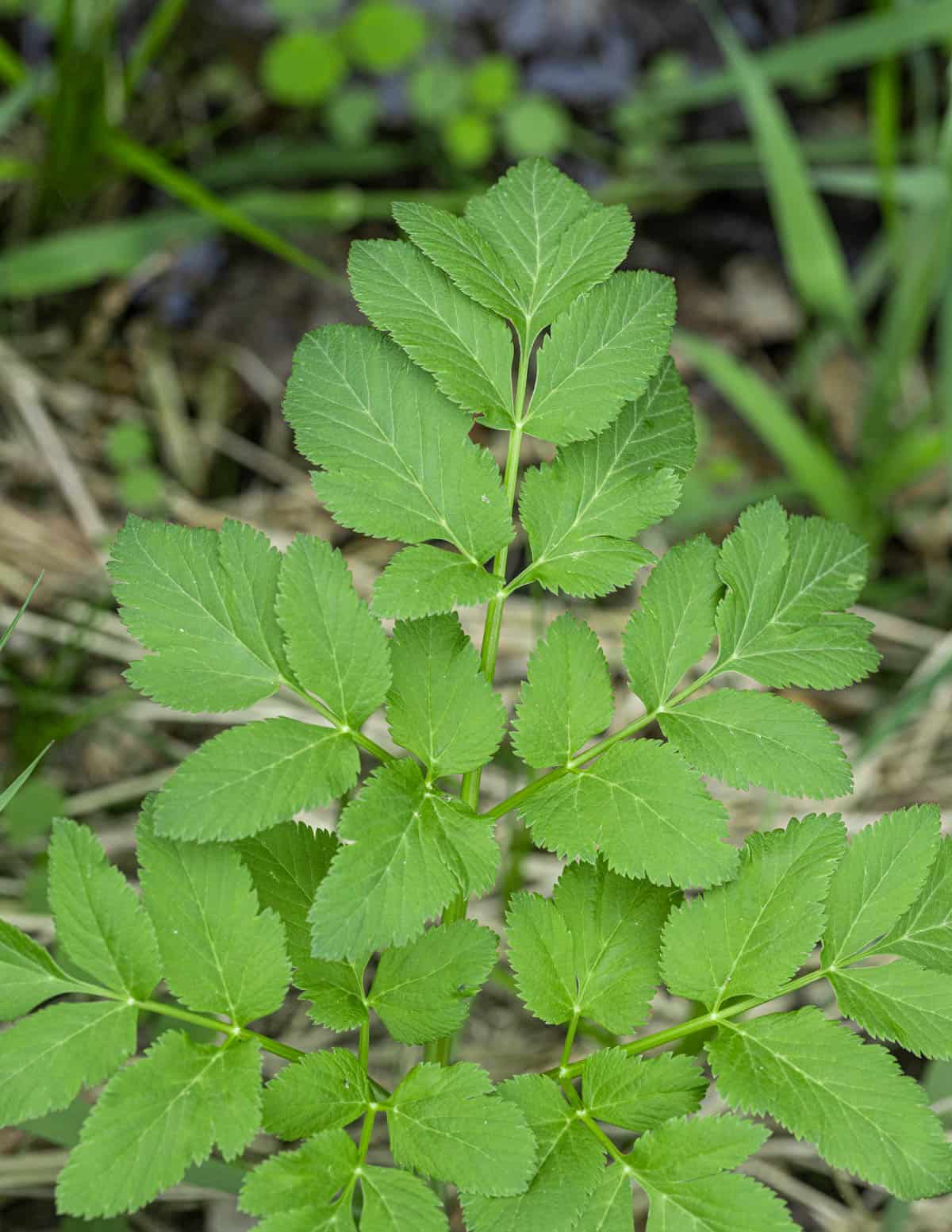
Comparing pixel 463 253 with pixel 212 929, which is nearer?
pixel 212 929

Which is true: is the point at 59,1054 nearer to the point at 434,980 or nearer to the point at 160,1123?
the point at 160,1123

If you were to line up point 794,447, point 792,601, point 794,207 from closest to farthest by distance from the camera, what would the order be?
point 792,601
point 794,447
point 794,207

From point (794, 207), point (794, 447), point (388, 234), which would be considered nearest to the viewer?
point (794, 447)

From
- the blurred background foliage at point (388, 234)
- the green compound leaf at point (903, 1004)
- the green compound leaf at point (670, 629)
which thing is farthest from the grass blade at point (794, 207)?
the green compound leaf at point (903, 1004)

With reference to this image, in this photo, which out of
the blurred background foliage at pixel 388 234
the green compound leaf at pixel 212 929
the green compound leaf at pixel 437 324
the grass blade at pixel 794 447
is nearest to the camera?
the green compound leaf at pixel 212 929

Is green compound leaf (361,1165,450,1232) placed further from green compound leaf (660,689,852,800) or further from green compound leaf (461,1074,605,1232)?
green compound leaf (660,689,852,800)

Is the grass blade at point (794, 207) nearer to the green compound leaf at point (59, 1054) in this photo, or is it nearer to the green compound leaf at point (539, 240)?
the green compound leaf at point (539, 240)

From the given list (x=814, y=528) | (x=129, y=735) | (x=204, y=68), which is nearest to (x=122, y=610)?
(x=814, y=528)

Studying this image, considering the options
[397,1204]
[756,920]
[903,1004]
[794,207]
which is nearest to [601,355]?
[756,920]
